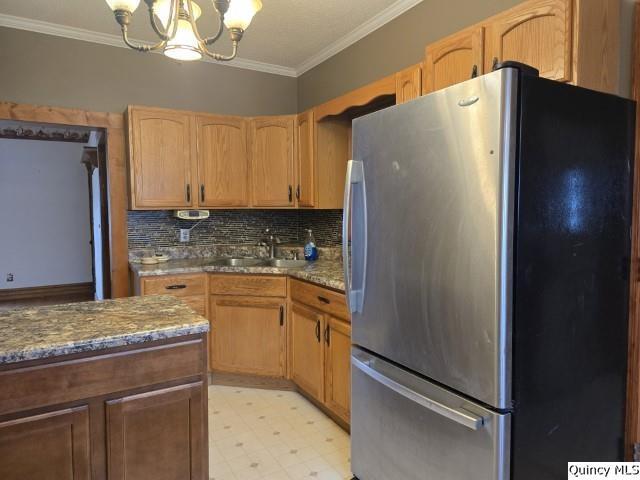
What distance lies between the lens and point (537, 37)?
1.59 meters

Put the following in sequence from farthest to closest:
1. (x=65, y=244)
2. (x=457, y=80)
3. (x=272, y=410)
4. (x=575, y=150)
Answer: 1. (x=65, y=244)
2. (x=272, y=410)
3. (x=457, y=80)
4. (x=575, y=150)

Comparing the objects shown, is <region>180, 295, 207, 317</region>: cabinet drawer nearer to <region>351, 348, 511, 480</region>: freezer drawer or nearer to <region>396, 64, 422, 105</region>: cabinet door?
<region>351, 348, 511, 480</region>: freezer drawer

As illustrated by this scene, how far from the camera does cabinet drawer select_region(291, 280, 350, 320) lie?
7.86 feet

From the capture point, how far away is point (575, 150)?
1.39m

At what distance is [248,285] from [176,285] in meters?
0.50

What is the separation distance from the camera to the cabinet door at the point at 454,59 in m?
1.79

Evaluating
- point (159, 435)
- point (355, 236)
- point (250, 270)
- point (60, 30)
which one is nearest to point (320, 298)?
point (250, 270)

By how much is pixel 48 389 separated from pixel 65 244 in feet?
19.7

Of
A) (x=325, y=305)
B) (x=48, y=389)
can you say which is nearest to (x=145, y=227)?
(x=325, y=305)

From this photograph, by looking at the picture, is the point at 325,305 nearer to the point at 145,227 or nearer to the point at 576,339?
the point at 576,339

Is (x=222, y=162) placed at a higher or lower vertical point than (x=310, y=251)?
higher

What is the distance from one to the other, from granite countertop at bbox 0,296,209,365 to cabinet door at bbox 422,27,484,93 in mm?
1497

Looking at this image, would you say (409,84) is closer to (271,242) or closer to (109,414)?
(271,242)

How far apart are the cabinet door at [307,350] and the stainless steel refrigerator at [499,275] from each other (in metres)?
0.93
